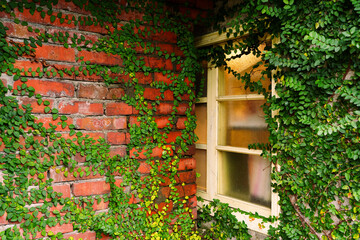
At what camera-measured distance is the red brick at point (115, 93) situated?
6.40 feet

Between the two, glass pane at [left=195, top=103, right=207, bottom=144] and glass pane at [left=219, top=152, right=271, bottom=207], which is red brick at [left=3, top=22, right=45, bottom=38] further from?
glass pane at [left=219, top=152, right=271, bottom=207]

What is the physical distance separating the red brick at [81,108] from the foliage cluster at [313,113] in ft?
3.58

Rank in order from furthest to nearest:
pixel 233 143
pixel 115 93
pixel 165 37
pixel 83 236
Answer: pixel 233 143
pixel 165 37
pixel 115 93
pixel 83 236

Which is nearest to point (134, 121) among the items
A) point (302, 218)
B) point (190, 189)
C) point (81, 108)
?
point (81, 108)

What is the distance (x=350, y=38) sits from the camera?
57.6 inches

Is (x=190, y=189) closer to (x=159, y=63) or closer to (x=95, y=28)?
(x=159, y=63)

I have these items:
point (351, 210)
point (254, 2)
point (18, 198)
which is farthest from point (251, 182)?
point (18, 198)

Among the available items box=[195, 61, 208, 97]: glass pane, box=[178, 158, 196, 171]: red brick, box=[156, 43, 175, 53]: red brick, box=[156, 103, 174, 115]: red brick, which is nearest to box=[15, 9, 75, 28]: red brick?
box=[156, 43, 175, 53]: red brick

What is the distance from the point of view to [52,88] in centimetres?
176

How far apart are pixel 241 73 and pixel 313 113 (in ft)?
2.35

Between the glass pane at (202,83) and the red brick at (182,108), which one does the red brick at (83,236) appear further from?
the glass pane at (202,83)

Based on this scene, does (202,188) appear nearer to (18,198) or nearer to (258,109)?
(258,109)

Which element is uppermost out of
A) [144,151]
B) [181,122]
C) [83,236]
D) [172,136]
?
[181,122]

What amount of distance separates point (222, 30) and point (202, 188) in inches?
50.9
